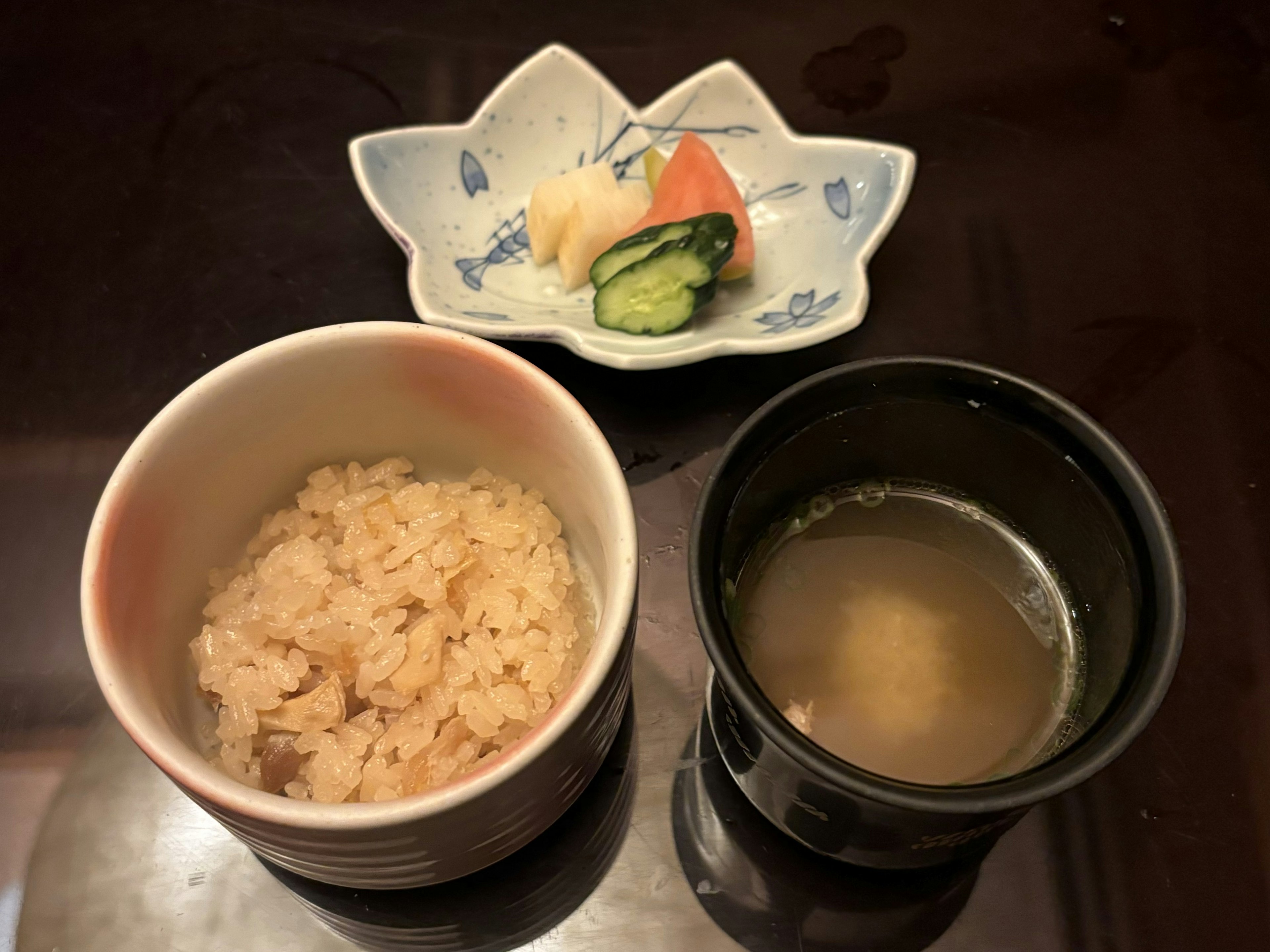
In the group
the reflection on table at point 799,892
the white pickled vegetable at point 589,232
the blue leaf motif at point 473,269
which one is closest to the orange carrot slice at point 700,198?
the white pickled vegetable at point 589,232

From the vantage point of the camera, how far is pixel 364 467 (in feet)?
3.58

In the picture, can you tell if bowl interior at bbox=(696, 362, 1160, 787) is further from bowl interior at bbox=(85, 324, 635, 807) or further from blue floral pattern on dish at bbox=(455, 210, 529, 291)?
blue floral pattern on dish at bbox=(455, 210, 529, 291)

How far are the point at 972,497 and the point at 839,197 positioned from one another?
0.73 meters

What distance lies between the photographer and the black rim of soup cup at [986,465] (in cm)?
64

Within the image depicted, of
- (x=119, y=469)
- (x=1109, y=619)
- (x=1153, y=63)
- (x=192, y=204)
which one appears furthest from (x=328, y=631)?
(x=1153, y=63)

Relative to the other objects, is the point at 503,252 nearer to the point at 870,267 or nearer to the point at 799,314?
the point at 799,314

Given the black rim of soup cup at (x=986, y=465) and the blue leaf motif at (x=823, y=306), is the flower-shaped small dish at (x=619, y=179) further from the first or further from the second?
the black rim of soup cup at (x=986, y=465)

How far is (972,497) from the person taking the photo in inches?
38.7

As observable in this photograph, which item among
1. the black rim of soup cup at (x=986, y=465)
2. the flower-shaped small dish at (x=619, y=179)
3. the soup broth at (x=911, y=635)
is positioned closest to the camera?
the black rim of soup cup at (x=986, y=465)

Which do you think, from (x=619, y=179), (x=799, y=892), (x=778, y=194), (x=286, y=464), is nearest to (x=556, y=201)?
(x=619, y=179)

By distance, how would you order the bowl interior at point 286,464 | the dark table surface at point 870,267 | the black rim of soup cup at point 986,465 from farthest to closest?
1. the dark table surface at point 870,267
2. the bowl interior at point 286,464
3. the black rim of soup cup at point 986,465

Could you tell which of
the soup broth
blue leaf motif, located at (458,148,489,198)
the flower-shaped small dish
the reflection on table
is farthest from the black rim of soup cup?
blue leaf motif, located at (458,148,489,198)

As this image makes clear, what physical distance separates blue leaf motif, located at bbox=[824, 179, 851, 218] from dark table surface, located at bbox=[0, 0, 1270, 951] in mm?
113

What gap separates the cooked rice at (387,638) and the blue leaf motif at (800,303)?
59cm
